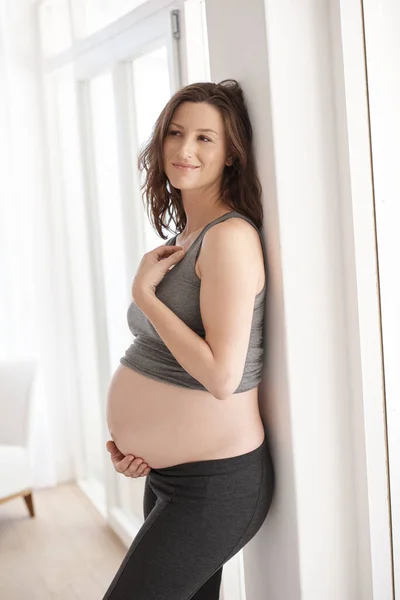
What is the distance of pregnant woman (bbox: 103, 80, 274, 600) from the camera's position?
1.41 meters

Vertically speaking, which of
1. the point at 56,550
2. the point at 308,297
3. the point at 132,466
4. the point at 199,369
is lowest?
the point at 56,550

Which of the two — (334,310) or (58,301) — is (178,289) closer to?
(334,310)

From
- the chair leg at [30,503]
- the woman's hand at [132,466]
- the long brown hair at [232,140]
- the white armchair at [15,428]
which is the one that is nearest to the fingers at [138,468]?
the woman's hand at [132,466]

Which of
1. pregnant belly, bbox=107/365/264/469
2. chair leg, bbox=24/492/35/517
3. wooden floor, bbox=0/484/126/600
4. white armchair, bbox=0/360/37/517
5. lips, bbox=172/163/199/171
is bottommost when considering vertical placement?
wooden floor, bbox=0/484/126/600

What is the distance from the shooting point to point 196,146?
5.03 ft

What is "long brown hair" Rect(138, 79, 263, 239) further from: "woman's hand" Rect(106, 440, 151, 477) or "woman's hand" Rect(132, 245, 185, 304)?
"woman's hand" Rect(106, 440, 151, 477)

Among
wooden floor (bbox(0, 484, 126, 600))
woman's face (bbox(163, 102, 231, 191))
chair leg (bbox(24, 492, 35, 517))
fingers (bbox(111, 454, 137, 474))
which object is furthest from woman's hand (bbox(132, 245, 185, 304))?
chair leg (bbox(24, 492, 35, 517))

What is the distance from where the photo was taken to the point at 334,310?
1576 mm

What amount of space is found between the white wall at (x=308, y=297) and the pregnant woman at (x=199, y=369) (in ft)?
0.18

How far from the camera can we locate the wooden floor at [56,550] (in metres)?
2.66

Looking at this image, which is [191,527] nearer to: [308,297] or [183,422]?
[183,422]

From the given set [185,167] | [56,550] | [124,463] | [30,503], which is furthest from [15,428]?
[185,167]

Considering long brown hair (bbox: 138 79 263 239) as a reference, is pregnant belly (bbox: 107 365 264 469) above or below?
below

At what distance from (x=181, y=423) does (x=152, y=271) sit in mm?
311
